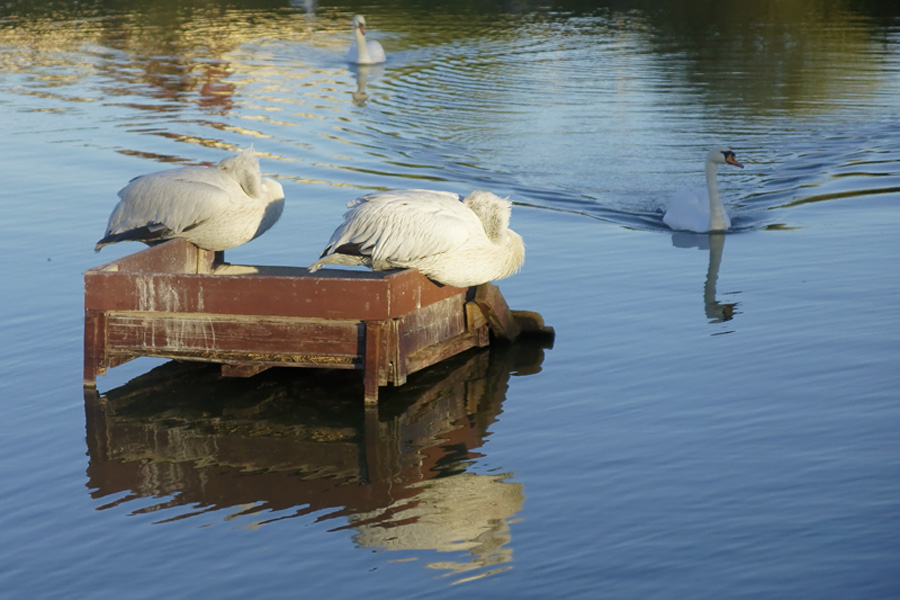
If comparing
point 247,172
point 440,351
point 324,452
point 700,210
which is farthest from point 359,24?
point 324,452

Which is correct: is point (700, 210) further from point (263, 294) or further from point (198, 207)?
point (263, 294)

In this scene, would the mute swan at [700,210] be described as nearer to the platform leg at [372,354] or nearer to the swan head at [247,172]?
the swan head at [247,172]

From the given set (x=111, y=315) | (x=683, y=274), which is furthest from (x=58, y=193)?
(x=683, y=274)

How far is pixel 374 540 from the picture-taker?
5.84 metres

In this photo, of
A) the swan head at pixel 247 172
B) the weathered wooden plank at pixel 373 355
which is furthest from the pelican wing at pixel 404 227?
the swan head at pixel 247 172

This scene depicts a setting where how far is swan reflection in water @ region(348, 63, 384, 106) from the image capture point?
20.1 metres

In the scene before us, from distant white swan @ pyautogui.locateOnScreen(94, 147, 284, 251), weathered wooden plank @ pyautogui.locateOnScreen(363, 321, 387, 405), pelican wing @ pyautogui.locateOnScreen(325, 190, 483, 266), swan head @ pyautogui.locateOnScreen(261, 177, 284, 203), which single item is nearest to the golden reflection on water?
swan head @ pyautogui.locateOnScreen(261, 177, 284, 203)

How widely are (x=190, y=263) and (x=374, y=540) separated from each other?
148 inches

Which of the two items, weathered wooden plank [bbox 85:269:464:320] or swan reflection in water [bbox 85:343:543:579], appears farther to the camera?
weathered wooden plank [bbox 85:269:464:320]

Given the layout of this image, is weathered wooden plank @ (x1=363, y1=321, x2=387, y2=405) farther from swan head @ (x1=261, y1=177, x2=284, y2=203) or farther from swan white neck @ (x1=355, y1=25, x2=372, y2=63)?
swan white neck @ (x1=355, y1=25, x2=372, y2=63)

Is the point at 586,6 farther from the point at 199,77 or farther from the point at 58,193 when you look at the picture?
the point at 58,193

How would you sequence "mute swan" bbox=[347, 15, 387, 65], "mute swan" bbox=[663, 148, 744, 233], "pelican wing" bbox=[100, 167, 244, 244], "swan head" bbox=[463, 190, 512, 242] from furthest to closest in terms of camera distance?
"mute swan" bbox=[347, 15, 387, 65] → "mute swan" bbox=[663, 148, 744, 233] → "pelican wing" bbox=[100, 167, 244, 244] → "swan head" bbox=[463, 190, 512, 242]

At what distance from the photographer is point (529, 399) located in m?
7.76

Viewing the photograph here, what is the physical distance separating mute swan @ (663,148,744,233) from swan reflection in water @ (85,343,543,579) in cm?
387
